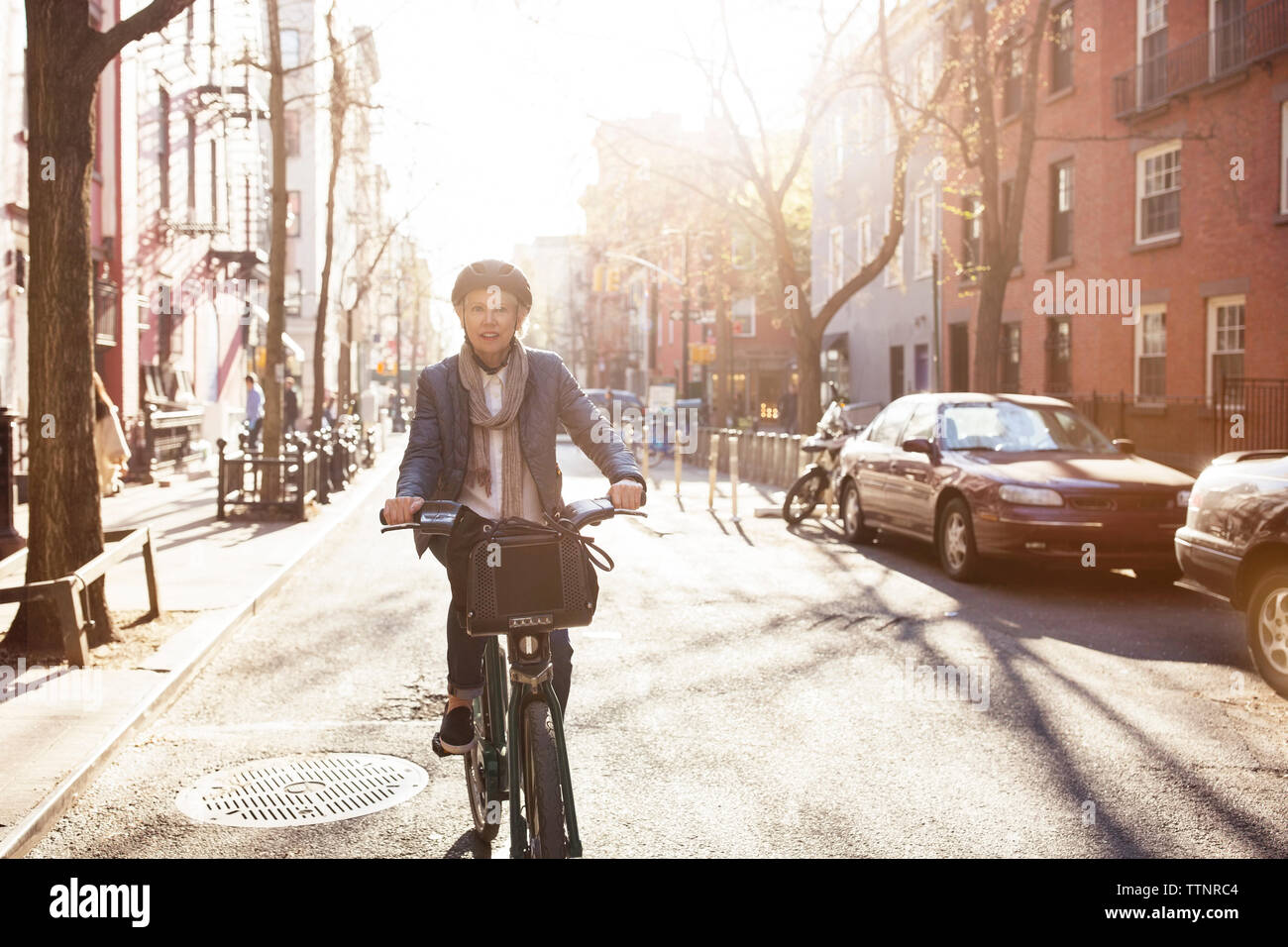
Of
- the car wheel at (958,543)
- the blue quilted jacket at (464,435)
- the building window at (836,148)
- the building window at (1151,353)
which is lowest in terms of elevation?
the car wheel at (958,543)

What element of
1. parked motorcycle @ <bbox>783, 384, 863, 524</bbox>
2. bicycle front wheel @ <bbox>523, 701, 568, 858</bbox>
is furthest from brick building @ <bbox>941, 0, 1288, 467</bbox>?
bicycle front wheel @ <bbox>523, 701, 568, 858</bbox>

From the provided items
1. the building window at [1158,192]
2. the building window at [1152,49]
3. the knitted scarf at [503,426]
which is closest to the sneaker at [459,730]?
the knitted scarf at [503,426]

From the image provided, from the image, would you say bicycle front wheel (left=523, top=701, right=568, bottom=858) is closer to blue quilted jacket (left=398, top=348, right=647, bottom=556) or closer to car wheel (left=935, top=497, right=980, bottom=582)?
blue quilted jacket (left=398, top=348, right=647, bottom=556)

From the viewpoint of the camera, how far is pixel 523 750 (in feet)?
12.8

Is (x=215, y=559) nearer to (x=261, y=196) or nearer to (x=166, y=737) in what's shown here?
(x=166, y=737)

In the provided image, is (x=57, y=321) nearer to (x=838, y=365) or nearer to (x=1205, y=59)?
(x=1205, y=59)

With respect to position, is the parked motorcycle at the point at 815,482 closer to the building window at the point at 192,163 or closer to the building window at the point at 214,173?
the building window at the point at 192,163

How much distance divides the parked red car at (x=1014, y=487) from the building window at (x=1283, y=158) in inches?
373

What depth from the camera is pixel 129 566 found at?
1195cm

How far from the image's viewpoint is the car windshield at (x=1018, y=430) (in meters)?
12.7

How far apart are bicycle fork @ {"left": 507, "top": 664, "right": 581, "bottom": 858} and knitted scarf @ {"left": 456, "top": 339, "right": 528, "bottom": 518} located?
0.64 meters

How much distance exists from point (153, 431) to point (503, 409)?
21.9m

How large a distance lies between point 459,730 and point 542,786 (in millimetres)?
973
